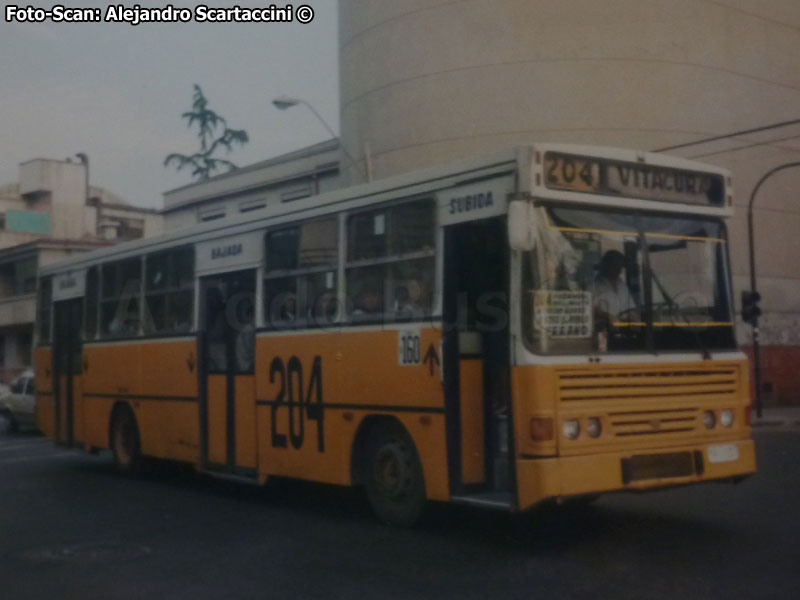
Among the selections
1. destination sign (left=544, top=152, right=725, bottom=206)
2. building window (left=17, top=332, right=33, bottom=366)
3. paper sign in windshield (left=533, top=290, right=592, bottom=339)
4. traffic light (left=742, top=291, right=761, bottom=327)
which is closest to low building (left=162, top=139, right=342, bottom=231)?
building window (left=17, top=332, right=33, bottom=366)

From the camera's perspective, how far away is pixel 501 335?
8.88 meters

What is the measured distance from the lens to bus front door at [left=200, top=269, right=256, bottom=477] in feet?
38.9

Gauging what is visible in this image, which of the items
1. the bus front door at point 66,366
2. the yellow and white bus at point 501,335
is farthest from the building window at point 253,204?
the yellow and white bus at point 501,335

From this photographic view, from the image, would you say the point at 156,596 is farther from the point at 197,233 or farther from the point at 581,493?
the point at 197,233

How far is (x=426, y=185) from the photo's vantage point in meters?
9.41

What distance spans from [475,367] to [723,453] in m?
2.11

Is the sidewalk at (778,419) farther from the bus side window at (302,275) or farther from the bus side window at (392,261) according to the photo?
the bus side window at (392,261)

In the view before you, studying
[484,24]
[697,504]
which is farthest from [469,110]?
[697,504]

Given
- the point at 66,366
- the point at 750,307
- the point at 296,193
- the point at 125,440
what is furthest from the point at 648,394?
the point at 296,193

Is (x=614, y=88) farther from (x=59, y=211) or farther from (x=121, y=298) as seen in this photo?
(x=59, y=211)

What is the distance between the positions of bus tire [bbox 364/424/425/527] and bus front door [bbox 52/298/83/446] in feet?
23.5

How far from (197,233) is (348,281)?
3506 mm

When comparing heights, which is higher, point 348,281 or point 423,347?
point 348,281

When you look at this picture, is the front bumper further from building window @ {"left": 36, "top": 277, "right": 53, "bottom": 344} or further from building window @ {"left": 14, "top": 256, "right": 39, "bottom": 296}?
building window @ {"left": 14, "top": 256, "right": 39, "bottom": 296}
